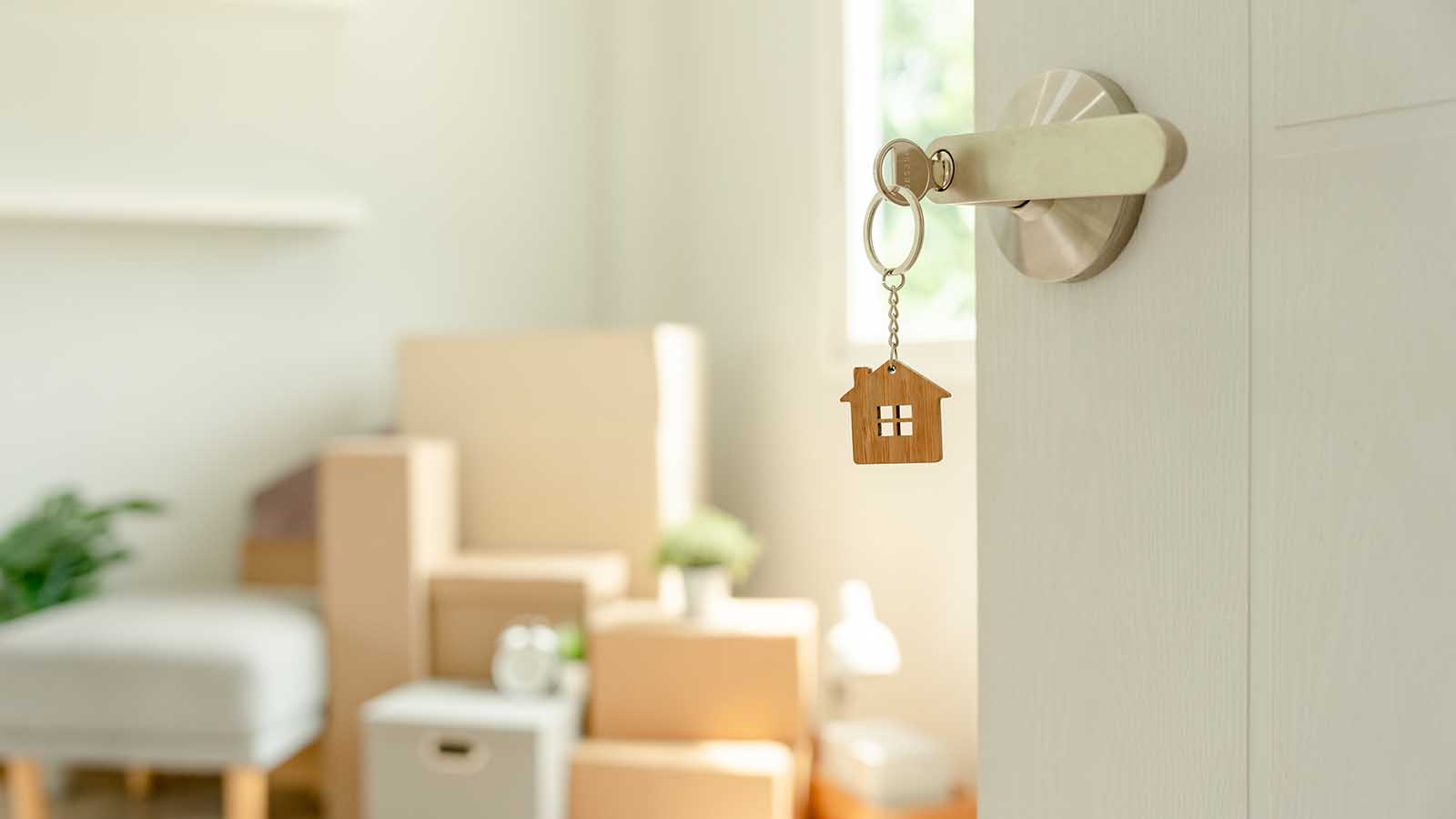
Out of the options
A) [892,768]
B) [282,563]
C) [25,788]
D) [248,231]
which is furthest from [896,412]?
[248,231]

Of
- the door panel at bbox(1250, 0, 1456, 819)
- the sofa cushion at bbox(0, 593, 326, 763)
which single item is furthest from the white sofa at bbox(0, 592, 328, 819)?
the door panel at bbox(1250, 0, 1456, 819)

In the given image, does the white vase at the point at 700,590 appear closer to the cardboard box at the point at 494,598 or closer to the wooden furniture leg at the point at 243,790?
the cardboard box at the point at 494,598

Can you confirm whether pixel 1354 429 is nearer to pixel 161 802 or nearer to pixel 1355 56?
pixel 1355 56

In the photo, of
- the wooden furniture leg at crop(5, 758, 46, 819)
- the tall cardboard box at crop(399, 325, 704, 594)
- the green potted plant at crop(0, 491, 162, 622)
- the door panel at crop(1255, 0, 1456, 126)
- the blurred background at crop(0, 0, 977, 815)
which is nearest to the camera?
the door panel at crop(1255, 0, 1456, 126)

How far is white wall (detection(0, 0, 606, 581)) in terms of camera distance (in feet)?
8.49

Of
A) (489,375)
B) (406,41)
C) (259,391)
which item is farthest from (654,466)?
(406,41)

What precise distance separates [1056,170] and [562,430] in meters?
1.98

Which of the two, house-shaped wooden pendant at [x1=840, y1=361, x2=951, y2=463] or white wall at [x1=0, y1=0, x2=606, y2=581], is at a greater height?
white wall at [x1=0, y1=0, x2=606, y2=581]

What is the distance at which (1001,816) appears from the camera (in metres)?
0.43

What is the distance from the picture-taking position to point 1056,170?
0.35 meters

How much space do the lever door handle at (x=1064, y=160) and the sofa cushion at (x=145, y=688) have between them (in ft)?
5.94

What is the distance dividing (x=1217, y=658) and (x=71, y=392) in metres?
2.70

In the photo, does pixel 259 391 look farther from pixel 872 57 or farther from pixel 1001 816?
pixel 1001 816

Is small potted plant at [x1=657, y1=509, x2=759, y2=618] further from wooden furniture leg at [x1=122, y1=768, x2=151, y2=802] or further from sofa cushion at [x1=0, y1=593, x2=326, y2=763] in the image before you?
wooden furniture leg at [x1=122, y1=768, x2=151, y2=802]
